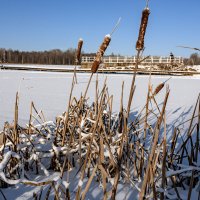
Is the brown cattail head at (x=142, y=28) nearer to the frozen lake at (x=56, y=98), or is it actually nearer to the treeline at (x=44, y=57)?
the frozen lake at (x=56, y=98)

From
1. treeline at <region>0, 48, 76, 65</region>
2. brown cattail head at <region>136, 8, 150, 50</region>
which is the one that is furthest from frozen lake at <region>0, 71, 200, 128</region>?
treeline at <region>0, 48, 76, 65</region>

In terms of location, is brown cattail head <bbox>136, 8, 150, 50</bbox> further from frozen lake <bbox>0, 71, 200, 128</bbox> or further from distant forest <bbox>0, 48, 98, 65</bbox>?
distant forest <bbox>0, 48, 98, 65</bbox>

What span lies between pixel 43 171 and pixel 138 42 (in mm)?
1243

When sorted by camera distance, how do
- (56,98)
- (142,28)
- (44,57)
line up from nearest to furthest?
1. (142,28)
2. (56,98)
3. (44,57)

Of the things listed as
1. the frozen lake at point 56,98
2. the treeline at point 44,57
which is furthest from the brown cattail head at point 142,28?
the treeline at point 44,57

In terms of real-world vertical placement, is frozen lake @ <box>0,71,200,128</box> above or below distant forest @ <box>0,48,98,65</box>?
below

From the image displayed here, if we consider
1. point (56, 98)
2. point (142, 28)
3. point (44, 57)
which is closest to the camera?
point (142, 28)

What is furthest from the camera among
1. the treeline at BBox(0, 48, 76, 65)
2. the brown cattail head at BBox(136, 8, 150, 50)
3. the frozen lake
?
the treeline at BBox(0, 48, 76, 65)

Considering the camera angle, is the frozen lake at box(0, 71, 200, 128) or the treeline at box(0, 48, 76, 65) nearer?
the frozen lake at box(0, 71, 200, 128)

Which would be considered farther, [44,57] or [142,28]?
[44,57]

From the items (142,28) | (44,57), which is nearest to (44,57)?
(44,57)

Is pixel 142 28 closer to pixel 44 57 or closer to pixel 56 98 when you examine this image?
pixel 56 98

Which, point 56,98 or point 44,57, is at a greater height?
A: point 44,57

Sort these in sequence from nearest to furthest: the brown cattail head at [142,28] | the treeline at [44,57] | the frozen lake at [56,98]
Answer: the brown cattail head at [142,28] < the frozen lake at [56,98] < the treeline at [44,57]
